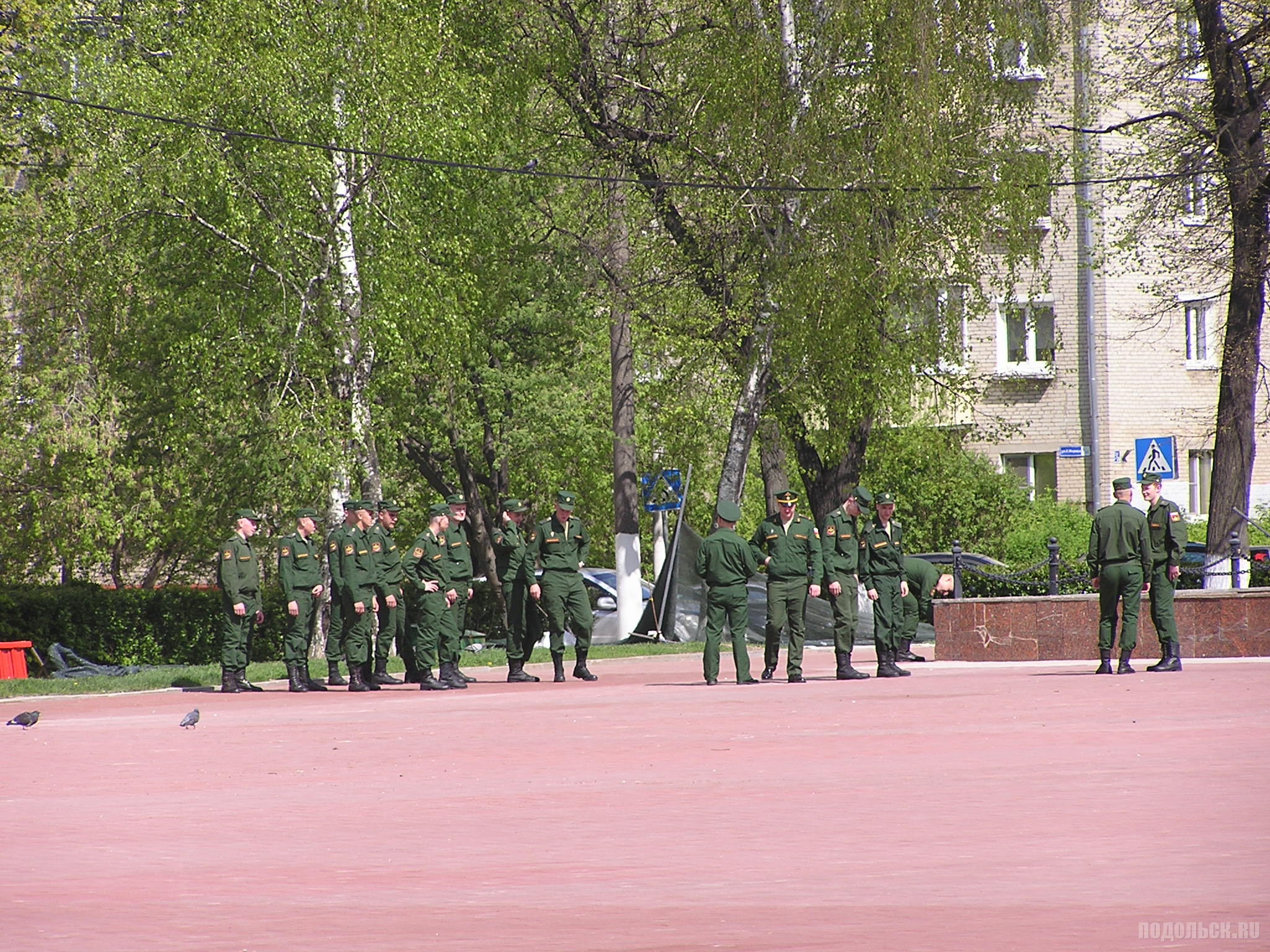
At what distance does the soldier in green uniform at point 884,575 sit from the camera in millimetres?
20516

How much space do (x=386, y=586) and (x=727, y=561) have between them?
369cm

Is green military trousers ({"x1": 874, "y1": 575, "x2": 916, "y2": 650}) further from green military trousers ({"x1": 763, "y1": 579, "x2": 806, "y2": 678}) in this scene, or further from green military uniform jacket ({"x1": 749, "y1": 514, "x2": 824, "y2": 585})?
green military trousers ({"x1": 763, "y1": 579, "x2": 806, "y2": 678})

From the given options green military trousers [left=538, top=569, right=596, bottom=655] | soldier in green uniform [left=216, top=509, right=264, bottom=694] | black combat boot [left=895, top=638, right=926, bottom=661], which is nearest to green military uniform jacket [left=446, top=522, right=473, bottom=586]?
green military trousers [left=538, top=569, right=596, bottom=655]

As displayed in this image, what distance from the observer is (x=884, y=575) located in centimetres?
2062

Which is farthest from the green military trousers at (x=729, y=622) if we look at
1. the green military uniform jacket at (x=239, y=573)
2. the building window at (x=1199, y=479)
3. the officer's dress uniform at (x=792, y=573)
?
the building window at (x=1199, y=479)

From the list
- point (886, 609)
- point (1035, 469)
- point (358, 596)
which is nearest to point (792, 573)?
point (886, 609)

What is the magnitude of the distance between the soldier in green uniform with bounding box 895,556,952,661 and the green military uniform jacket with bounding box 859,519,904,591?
108 inches

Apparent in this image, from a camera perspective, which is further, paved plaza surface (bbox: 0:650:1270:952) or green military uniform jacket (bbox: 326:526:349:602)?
green military uniform jacket (bbox: 326:526:349:602)

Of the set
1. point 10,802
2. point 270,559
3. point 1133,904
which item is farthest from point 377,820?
point 270,559

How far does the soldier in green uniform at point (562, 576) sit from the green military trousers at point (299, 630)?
2468mm

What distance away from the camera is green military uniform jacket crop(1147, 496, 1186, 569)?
19.1m

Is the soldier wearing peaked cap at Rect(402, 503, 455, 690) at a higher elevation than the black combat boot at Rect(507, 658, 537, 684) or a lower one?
higher

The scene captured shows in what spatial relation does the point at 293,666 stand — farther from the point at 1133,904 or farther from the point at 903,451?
the point at 903,451

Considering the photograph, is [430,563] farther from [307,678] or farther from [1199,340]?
[1199,340]
